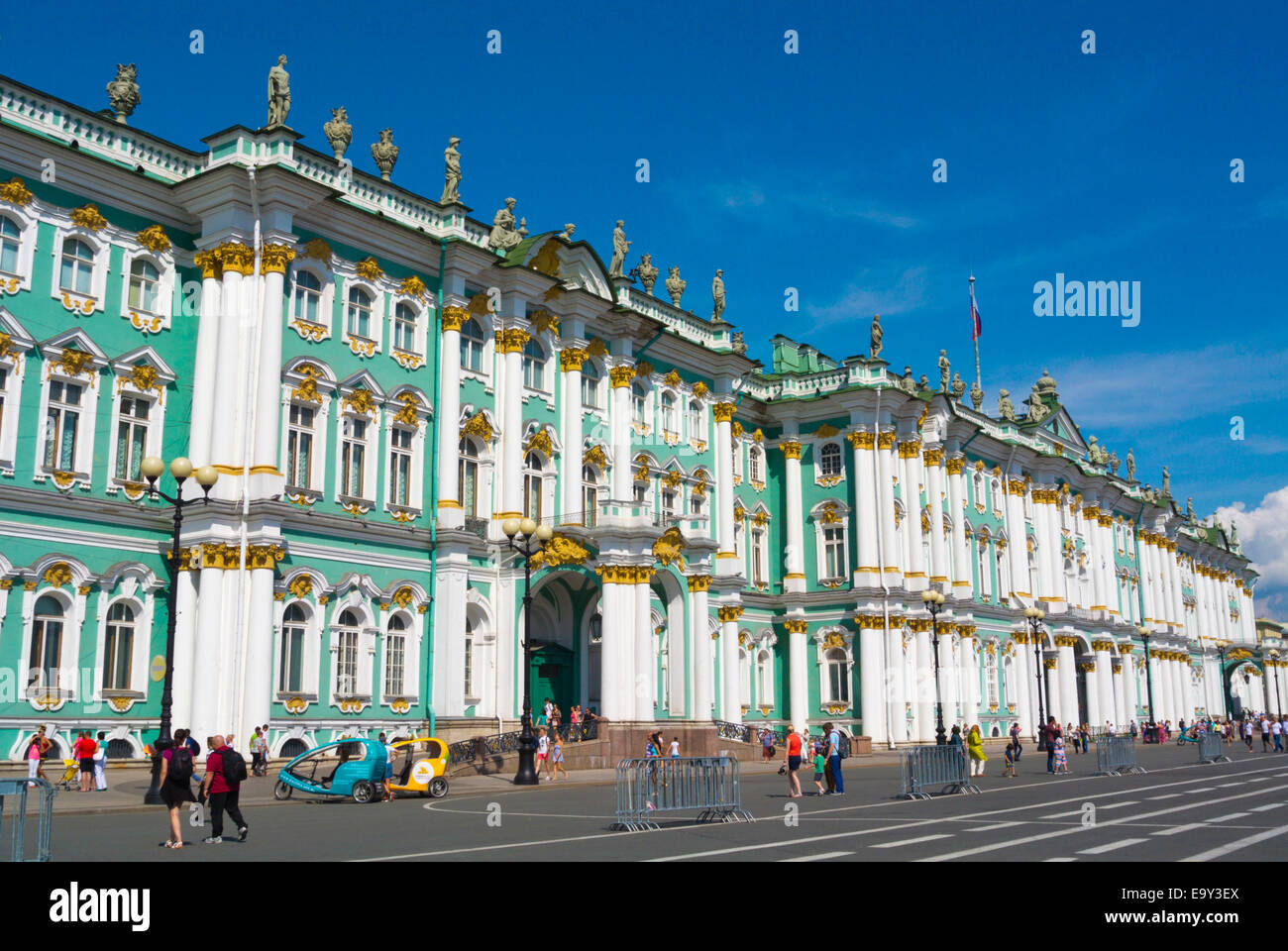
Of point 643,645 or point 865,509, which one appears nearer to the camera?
point 643,645

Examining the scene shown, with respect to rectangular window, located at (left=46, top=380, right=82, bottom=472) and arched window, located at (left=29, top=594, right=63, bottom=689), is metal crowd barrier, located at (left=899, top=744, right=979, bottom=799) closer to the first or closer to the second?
arched window, located at (left=29, top=594, right=63, bottom=689)

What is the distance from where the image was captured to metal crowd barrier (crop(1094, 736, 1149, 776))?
1496 inches

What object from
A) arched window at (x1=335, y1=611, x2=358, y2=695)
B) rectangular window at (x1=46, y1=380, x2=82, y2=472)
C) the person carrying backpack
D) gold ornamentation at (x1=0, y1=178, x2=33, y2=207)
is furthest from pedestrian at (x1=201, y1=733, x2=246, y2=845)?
gold ornamentation at (x1=0, y1=178, x2=33, y2=207)

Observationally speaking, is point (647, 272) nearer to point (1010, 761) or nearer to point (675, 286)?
point (675, 286)

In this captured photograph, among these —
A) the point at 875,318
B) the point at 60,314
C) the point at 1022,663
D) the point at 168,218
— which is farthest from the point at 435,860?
the point at 1022,663

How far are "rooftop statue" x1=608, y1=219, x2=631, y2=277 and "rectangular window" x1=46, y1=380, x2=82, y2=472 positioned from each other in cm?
2226

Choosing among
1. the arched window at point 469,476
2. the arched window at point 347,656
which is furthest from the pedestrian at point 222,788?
the arched window at point 469,476

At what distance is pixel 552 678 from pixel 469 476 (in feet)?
27.3

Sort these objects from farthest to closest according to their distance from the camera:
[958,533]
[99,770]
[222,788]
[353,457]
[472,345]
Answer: [958,533] → [472,345] → [353,457] → [99,770] → [222,788]

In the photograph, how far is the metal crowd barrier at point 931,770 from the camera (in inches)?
1046

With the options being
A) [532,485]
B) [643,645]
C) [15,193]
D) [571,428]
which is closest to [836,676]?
[643,645]

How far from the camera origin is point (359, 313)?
37500 mm

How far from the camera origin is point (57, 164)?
31.6m

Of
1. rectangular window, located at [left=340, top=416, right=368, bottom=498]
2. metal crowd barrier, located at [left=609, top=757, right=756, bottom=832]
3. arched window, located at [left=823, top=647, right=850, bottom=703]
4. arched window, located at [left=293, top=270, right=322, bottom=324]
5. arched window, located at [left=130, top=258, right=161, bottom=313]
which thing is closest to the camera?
metal crowd barrier, located at [left=609, top=757, right=756, bottom=832]
